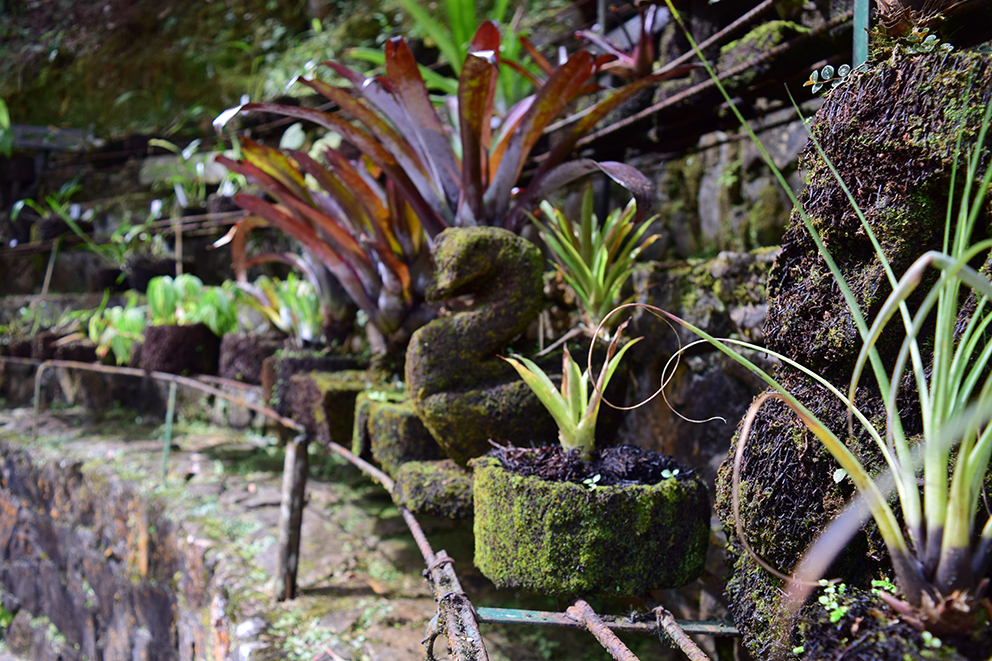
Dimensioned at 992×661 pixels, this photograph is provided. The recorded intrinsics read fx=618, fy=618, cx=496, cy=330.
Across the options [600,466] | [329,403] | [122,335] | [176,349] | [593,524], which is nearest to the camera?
[593,524]

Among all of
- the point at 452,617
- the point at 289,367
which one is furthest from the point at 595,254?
the point at 289,367

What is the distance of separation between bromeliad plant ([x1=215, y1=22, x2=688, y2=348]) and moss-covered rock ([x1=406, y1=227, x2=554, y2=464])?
0.31 m

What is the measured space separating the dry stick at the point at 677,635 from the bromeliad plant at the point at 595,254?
719 millimetres

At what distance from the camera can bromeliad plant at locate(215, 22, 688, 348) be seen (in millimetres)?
1697

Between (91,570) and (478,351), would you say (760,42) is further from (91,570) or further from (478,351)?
(91,570)

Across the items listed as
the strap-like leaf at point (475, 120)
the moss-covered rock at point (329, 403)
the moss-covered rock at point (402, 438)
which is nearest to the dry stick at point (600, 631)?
the moss-covered rock at point (402, 438)

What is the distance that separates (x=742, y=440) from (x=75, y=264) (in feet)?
23.6

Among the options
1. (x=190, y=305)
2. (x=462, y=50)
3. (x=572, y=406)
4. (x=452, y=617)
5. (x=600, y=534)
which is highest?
(x=462, y=50)

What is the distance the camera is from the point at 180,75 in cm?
629

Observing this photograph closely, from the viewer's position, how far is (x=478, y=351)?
1517 millimetres

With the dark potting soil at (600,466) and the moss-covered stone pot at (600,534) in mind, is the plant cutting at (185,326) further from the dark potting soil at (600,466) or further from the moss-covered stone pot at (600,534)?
the moss-covered stone pot at (600,534)

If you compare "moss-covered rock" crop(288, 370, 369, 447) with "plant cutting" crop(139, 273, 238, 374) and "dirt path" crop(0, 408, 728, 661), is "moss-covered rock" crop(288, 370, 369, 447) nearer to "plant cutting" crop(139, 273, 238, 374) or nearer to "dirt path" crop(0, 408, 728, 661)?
"dirt path" crop(0, 408, 728, 661)

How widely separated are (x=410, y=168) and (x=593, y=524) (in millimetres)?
1210

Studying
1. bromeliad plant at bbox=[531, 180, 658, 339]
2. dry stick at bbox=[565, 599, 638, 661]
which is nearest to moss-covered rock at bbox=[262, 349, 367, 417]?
bromeliad plant at bbox=[531, 180, 658, 339]
